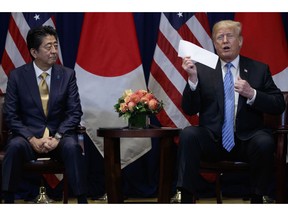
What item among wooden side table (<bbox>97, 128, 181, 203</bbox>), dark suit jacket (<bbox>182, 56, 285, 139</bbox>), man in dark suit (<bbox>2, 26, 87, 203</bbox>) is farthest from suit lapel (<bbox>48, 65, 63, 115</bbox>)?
dark suit jacket (<bbox>182, 56, 285, 139</bbox>)

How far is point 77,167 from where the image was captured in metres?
4.89

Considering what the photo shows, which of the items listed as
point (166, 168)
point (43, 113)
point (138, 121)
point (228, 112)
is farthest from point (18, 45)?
point (228, 112)

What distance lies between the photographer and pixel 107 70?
245 inches

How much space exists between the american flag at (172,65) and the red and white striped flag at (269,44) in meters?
0.40

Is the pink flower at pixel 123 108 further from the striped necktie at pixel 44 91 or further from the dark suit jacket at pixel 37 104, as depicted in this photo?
the striped necktie at pixel 44 91

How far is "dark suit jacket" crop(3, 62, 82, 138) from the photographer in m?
5.24

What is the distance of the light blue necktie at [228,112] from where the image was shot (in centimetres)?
490

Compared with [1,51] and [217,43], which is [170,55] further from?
[1,51]

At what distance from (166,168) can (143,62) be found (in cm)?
142

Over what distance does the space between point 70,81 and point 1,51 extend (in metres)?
1.16

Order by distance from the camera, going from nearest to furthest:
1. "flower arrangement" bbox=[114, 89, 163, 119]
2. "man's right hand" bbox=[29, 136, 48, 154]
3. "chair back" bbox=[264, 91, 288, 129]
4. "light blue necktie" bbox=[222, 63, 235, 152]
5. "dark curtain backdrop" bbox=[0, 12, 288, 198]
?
"light blue necktie" bbox=[222, 63, 235, 152], "man's right hand" bbox=[29, 136, 48, 154], "flower arrangement" bbox=[114, 89, 163, 119], "chair back" bbox=[264, 91, 288, 129], "dark curtain backdrop" bbox=[0, 12, 288, 198]

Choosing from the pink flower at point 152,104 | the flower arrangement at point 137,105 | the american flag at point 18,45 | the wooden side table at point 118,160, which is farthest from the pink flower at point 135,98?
the american flag at point 18,45

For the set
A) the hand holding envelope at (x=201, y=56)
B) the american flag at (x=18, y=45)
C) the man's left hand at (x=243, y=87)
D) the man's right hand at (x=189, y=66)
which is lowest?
the man's left hand at (x=243, y=87)

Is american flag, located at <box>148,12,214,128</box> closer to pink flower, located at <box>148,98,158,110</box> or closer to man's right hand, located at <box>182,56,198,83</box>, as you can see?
pink flower, located at <box>148,98,158,110</box>
